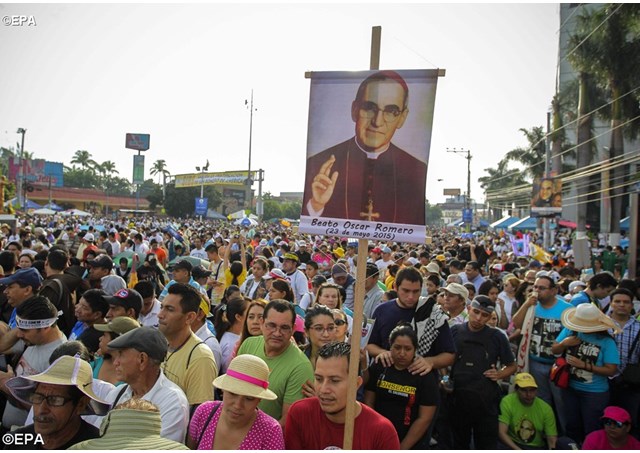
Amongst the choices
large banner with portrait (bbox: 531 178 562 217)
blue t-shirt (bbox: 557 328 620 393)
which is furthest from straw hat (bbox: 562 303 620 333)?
large banner with portrait (bbox: 531 178 562 217)

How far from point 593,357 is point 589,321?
0.36 m

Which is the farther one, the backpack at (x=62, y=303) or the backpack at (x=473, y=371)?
the backpack at (x=62, y=303)

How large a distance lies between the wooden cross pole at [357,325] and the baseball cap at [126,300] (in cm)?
273

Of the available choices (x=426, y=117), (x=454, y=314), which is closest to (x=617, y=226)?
(x=454, y=314)

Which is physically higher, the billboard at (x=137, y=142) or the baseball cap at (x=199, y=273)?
the billboard at (x=137, y=142)

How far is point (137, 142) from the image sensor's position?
8000 cm

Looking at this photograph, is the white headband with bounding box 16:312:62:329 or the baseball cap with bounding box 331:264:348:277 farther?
the baseball cap with bounding box 331:264:348:277

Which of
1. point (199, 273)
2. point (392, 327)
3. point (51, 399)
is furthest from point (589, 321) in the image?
point (199, 273)

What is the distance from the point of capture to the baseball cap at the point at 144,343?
11.4 ft

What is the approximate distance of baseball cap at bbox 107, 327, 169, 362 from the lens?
3.48 meters

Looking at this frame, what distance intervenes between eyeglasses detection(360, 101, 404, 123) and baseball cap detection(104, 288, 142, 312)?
3.00 m

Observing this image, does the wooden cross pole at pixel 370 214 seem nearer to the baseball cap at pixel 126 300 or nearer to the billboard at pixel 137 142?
the baseball cap at pixel 126 300

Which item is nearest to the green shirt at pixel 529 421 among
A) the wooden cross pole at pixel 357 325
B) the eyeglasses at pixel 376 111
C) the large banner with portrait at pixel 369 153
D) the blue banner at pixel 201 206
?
the wooden cross pole at pixel 357 325

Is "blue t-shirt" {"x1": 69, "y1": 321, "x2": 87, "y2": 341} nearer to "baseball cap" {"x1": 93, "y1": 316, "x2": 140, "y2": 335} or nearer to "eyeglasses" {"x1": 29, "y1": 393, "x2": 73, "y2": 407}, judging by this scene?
"baseball cap" {"x1": 93, "y1": 316, "x2": 140, "y2": 335}
